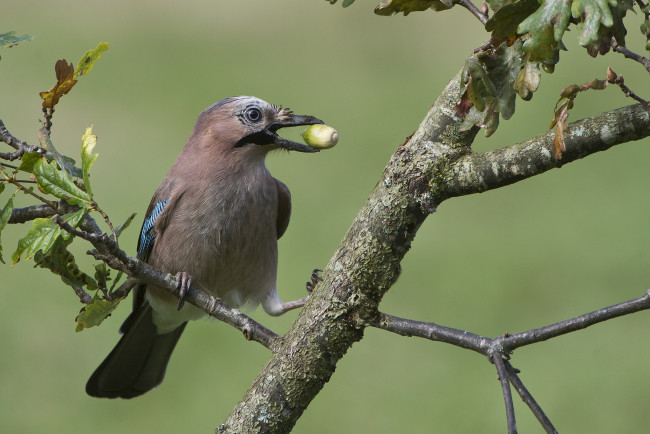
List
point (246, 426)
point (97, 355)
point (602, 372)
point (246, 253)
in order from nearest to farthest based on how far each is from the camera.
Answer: point (246, 426), point (246, 253), point (602, 372), point (97, 355)

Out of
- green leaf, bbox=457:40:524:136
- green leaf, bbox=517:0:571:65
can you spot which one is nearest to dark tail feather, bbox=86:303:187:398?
green leaf, bbox=457:40:524:136

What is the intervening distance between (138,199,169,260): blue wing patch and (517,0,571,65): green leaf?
2770mm

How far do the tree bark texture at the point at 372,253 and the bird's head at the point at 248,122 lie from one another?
1737 mm

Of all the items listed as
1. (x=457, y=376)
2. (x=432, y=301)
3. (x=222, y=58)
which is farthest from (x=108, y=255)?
(x=222, y=58)

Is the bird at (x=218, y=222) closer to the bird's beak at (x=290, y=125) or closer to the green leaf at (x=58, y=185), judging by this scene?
the bird's beak at (x=290, y=125)

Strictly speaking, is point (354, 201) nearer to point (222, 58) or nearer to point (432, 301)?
point (432, 301)

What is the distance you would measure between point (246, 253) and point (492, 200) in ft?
17.1

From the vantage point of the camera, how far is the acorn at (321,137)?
11.9 feet

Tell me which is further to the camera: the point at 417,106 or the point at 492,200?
the point at 417,106

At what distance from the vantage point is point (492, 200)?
9.21m

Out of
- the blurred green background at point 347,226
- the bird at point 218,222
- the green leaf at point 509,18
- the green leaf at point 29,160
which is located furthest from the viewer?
the blurred green background at point 347,226

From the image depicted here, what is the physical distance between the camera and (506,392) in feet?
7.50

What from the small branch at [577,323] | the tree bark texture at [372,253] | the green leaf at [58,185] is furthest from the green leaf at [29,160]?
the small branch at [577,323]

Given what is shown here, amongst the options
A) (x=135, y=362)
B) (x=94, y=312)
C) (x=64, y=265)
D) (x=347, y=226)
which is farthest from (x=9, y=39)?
(x=347, y=226)
